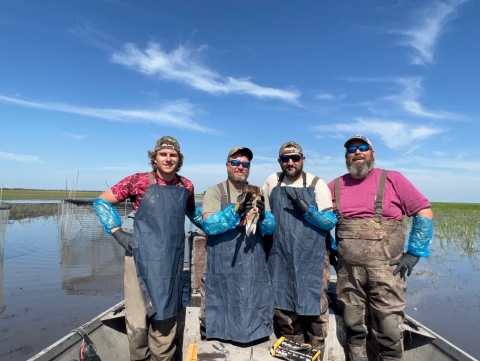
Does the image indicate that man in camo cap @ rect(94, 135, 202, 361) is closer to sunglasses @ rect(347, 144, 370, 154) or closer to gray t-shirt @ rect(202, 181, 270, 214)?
gray t-shirt @ rect(202, 181, 270, 214)

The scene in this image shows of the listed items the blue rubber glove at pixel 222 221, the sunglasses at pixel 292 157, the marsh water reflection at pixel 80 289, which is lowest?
the marsh water reflection at pixel 80 289

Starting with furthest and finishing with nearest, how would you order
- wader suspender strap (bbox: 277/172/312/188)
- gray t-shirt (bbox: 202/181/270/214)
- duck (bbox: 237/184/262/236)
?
wader suspender strap (bbox: 277/172/312/188) → gray t-shirt (bbox: 202/181/270/214) → duck (bbox: 237/184/262/236)

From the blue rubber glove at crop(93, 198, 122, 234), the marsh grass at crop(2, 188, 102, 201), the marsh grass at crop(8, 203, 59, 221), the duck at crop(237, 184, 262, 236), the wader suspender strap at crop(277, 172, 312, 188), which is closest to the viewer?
the duck at crop(237, 184, 262, 236)

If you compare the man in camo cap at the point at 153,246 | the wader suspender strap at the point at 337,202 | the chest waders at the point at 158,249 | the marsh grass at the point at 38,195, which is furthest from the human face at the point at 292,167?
the marsh grass at the point at 38,195

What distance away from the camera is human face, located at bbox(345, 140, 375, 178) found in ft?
11.4

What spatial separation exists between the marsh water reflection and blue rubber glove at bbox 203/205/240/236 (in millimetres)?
4152

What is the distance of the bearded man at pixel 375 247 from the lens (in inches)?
125

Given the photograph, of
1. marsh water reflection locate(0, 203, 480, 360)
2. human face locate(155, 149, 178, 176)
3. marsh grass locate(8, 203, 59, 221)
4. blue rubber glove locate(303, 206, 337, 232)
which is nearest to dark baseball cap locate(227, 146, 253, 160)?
human face locate(155, 149, 178, 176)

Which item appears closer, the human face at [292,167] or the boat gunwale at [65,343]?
the boat gunwale at [65,343]

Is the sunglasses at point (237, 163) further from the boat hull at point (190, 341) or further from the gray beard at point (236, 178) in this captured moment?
the boat hull at point (190, 341)

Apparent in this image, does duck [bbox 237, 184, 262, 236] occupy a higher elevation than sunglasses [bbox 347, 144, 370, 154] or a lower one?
lower

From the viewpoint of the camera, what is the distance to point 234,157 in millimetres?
3199

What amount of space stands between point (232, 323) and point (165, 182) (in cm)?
150

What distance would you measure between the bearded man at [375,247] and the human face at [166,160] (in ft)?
5.89
